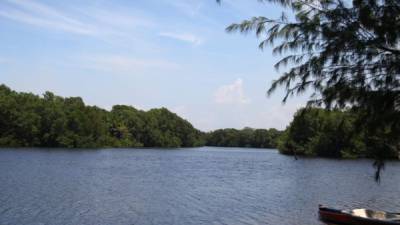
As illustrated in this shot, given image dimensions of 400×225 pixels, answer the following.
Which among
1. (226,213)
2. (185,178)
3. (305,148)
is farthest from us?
(305,148)

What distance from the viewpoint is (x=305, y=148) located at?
113 metres

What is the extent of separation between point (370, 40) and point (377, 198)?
3063 centimetres

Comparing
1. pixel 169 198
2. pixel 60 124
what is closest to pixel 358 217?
pixel 169 198

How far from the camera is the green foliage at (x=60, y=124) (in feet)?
368

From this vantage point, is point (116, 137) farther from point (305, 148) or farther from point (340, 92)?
point (340, 92)

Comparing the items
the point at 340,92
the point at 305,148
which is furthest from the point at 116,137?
the point at 340,92

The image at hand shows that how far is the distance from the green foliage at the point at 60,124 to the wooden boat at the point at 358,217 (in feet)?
319

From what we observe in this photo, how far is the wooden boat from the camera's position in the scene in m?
21.2

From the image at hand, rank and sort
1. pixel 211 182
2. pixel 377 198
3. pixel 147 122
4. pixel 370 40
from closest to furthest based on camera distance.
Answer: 1. pixel 370 40
2. pixel 377 198
3. pixel 211 182
4. pixel 147 122

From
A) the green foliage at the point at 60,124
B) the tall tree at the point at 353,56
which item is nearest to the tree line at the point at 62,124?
the green foliage at the point at 60,124

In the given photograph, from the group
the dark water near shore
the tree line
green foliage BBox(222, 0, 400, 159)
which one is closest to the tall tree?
green foliage BBox(222, 0, 400, 159)

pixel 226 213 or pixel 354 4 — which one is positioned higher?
pixel 354 4

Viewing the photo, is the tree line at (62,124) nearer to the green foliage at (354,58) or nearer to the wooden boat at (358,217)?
the wooden boat at (358,217)

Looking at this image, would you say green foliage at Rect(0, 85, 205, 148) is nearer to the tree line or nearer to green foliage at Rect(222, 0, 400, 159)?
the tree line
